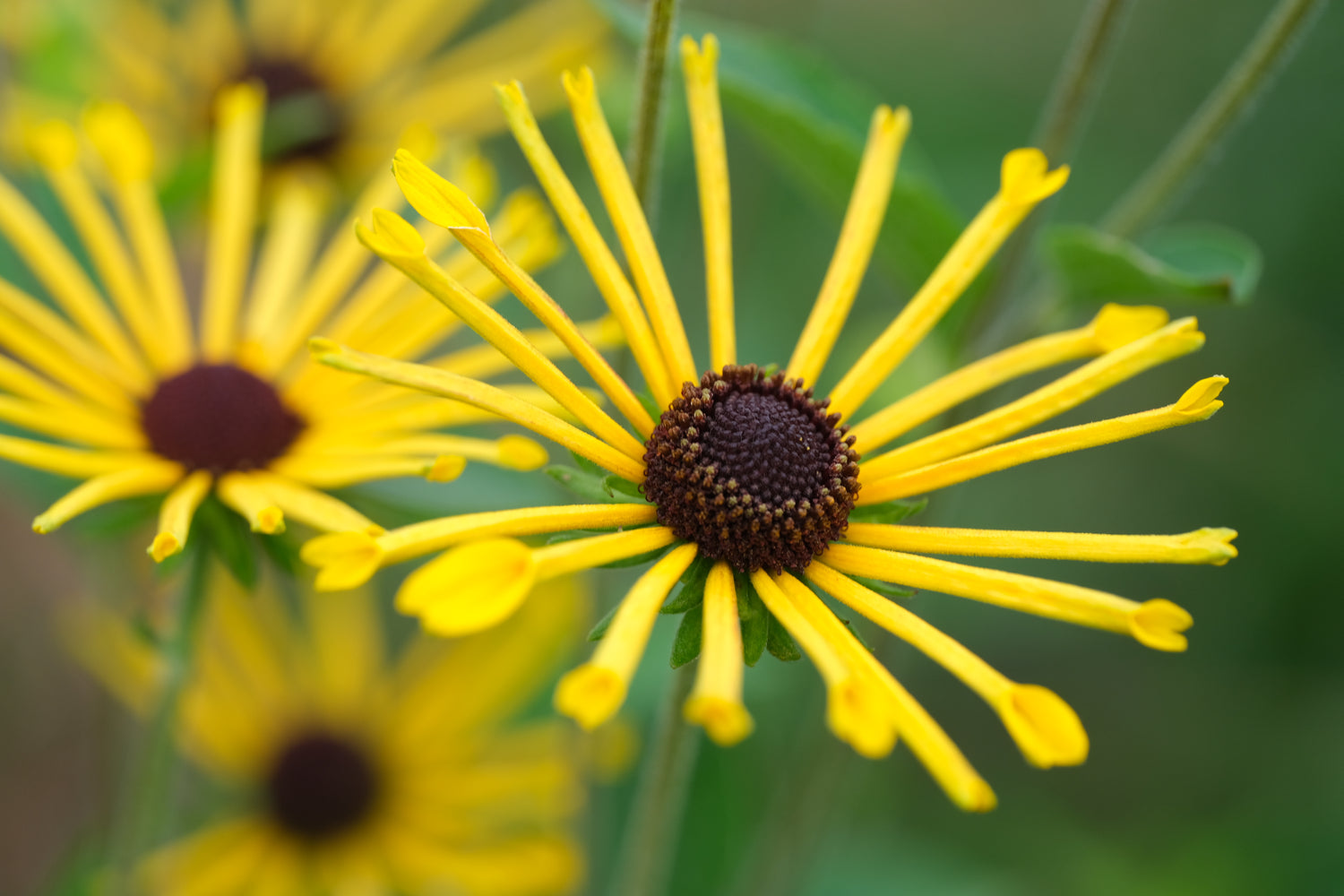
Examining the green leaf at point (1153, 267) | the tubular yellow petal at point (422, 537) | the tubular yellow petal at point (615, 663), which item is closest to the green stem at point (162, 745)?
the tubular yellow petal at point (422, 537)

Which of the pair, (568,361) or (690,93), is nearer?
(690,93)

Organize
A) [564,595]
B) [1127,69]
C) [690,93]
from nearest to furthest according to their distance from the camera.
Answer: [690,93], [564,595], [1127,69]

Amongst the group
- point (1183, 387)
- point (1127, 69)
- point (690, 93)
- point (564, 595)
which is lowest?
point (564, 595)

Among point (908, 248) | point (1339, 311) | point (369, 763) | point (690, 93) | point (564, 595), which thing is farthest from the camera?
point (1339, 311)

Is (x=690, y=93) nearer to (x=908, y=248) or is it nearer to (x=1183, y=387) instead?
(x=908, y=248)

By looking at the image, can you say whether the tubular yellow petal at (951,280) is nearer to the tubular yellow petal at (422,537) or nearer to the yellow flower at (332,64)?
the tubular yellow petal at (422,537)

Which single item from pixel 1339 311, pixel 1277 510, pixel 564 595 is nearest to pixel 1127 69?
pixel 1339 311

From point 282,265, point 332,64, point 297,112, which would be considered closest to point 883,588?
point 282,265
